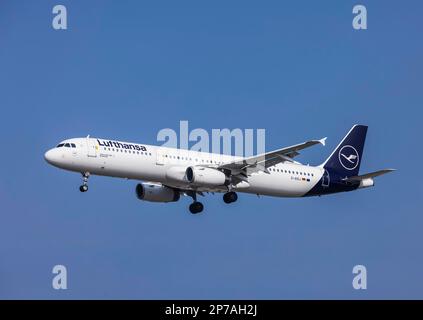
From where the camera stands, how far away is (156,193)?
260ft

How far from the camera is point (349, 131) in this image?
85312 mm

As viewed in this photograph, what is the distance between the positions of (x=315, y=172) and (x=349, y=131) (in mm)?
7067

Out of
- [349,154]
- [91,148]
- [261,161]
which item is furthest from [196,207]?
[349,154]

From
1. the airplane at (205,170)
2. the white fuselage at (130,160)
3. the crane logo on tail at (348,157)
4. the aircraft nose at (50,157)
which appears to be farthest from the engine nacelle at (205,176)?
the crane logo on tail at (348,157)

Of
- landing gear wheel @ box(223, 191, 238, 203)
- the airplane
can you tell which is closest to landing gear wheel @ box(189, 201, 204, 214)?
the airplane

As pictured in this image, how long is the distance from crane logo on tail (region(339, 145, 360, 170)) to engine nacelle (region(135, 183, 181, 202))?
13816 mm

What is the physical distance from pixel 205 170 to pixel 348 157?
15.2 meters

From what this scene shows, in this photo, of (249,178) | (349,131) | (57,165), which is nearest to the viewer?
(57,165)

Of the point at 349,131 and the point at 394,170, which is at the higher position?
the point at 349,131

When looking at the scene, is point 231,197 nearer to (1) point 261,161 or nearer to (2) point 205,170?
(2) point 205,170

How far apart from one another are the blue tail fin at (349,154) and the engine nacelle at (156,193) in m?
12.3

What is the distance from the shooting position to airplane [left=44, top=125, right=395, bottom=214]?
233 feet

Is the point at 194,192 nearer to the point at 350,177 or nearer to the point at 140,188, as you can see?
the point at 140,188

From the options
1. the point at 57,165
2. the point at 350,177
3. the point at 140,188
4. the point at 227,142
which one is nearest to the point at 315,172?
the point at 350,177
